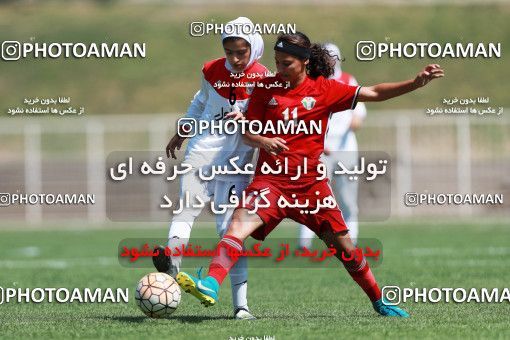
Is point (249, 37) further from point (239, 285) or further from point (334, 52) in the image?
point (239, 285)

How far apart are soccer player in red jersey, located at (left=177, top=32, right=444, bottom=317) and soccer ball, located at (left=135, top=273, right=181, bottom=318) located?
0.46 meters

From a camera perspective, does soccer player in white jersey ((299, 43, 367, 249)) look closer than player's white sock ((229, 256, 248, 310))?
No

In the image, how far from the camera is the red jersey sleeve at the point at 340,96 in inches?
325

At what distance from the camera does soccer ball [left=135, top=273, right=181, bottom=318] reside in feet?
26.6

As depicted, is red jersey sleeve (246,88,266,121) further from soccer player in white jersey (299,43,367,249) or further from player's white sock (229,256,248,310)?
soccer player in white jersey (299,43,367,249)

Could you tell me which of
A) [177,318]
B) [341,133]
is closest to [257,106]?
[177,318]

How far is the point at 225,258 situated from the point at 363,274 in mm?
1229

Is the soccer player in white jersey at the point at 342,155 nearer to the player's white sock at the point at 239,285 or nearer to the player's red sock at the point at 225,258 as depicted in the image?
the player's white sock at the point at 239,285

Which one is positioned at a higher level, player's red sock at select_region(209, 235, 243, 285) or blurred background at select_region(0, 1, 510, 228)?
blurred background at select_region(0, 1, 510, 228)

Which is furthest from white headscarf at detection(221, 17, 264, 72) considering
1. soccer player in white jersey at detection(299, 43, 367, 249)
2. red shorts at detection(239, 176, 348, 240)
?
soccer player in white jersey at detection(299, 43, 367, 249)

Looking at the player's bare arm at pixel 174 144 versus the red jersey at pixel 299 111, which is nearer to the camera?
the red jersey at pixel 299 111

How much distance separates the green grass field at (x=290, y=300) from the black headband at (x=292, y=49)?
1.98 m

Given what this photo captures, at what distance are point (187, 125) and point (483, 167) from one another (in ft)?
70.3

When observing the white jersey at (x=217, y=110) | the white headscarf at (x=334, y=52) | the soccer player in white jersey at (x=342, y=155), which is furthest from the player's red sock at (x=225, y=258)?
the soccer player in white jersey at (x=342, y=155)
